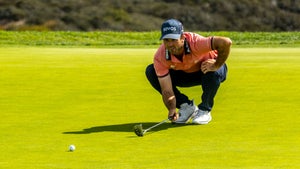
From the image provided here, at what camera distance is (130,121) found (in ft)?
32.0

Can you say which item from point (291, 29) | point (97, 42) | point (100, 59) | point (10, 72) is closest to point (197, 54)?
point (10, 72)

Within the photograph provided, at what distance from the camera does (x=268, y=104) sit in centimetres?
1099

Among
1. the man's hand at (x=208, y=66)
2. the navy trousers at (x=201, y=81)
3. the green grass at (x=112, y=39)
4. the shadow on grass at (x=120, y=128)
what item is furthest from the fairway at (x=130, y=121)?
the green grass at (x=112, y=39)

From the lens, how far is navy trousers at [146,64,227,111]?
376 inches

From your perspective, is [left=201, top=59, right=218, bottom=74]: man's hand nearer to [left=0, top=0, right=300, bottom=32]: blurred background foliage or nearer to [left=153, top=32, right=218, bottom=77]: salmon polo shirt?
[left=153, top=32, right=218, bottom=77]: salmon polo shirt

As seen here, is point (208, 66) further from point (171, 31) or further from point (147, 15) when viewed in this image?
point (147, 15)

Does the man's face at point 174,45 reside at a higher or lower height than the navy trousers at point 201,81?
higher

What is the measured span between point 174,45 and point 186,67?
59 centimetres

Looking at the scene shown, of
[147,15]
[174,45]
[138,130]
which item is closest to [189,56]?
[174,45]

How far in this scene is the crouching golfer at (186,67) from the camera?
29.5 feet

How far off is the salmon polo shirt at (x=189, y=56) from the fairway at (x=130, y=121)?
59cm

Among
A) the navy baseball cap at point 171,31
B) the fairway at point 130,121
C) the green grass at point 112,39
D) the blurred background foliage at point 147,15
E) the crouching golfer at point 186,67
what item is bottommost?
the blurred background foliage at point 147,15

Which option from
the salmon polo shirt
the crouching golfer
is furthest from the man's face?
the salmon polo shirt

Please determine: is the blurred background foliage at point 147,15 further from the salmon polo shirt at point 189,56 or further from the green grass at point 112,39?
the salmon polo shirt at point 189,56
